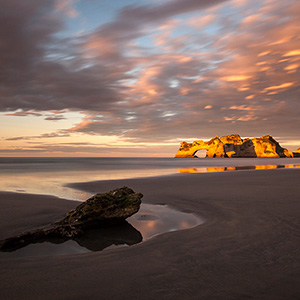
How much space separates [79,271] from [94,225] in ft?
8.32

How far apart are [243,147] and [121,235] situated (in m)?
157

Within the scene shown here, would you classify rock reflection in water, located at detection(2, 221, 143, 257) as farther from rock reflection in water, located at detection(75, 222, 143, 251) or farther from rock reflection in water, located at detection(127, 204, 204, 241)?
rock reflection in water, located at detection(127, 204, 204, 241)

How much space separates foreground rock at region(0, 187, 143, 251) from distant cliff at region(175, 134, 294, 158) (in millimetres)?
→ 148288

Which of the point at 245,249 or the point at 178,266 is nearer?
the point at 178,266

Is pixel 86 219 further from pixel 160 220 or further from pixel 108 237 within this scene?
pixel 160 220

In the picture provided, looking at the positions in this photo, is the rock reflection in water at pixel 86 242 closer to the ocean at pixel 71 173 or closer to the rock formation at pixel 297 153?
the ocean at pixel 71 173

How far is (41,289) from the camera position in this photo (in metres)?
3.27

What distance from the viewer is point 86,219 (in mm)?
6242

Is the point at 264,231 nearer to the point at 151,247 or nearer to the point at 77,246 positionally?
the point at 151,247

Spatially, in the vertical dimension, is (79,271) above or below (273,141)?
below

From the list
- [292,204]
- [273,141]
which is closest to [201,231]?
[292,204]

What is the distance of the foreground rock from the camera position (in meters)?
5.15

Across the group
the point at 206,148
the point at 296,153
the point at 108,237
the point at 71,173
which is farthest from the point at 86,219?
the point at 296,153

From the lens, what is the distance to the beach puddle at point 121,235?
479 centimetres
